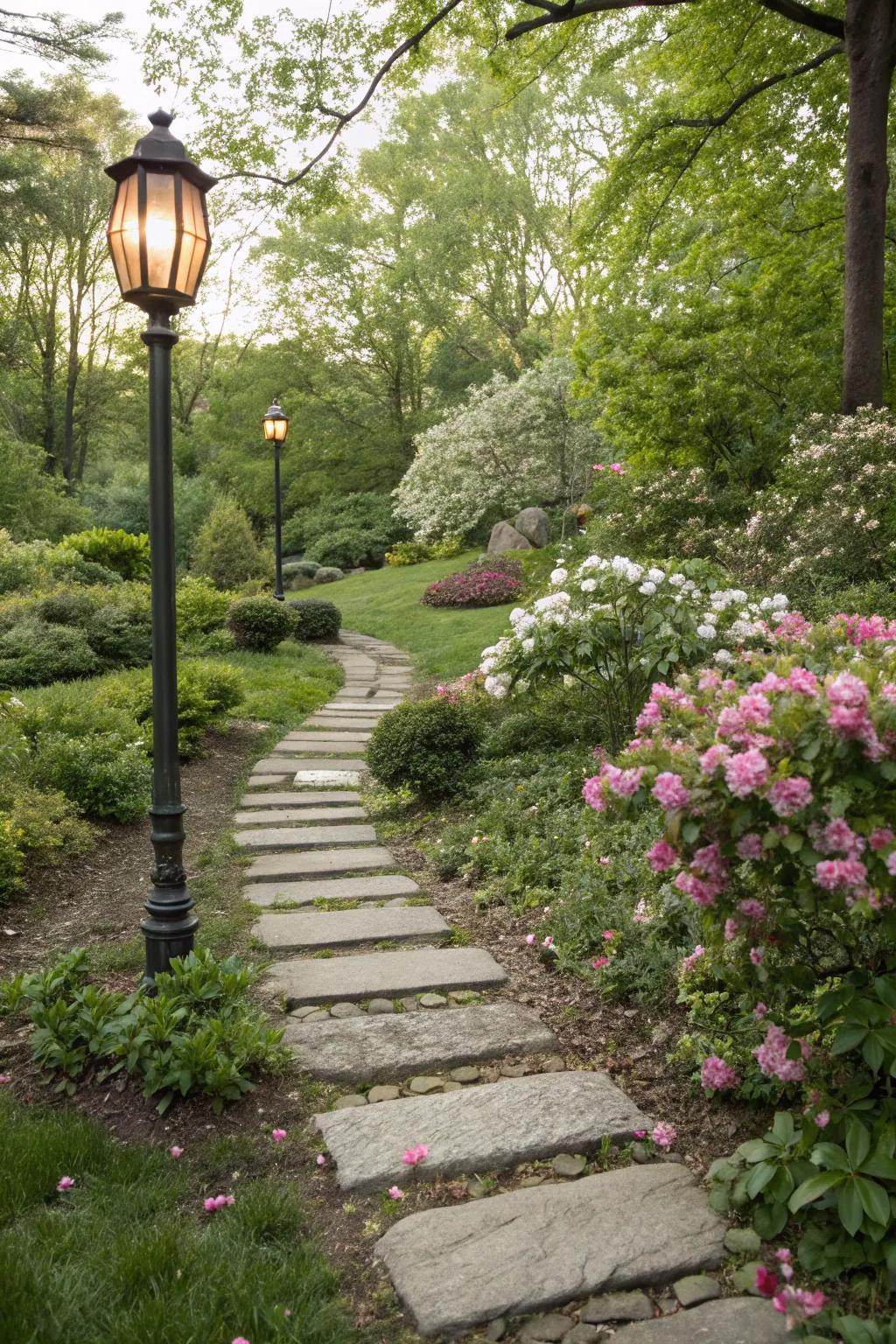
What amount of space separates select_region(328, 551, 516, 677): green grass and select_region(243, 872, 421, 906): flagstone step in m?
5.76

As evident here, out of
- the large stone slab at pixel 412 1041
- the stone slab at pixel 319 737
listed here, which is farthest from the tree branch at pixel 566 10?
the large stone slab at pixel 412 1041

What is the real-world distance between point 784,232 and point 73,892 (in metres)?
10.3

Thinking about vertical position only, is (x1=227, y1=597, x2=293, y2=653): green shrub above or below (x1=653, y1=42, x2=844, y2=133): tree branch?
below

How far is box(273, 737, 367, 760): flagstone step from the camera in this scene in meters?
6.95

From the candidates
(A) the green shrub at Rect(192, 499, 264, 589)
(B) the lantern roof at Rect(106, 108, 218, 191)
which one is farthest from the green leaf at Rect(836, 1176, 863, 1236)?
(A) the green shrub at Rect(192, 499, 264, 589)

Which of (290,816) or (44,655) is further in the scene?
(44,655)

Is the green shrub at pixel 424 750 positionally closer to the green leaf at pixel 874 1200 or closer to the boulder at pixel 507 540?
the green leaf at pixel 874 1200

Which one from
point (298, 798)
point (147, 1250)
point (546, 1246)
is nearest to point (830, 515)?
point (298, 798)

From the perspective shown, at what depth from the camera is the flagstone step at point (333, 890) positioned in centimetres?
413

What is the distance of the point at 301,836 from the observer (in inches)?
197

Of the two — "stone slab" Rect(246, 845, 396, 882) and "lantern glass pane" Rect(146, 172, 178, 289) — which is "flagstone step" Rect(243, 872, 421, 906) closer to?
"stone slab" Rect(246, 845, 396, 882)

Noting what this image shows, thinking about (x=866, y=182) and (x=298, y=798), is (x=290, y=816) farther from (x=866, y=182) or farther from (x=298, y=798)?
(x=866, y=182)

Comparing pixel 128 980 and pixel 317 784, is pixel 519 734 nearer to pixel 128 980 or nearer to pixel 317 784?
pixel 317 784

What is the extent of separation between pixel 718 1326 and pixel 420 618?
1278cm
